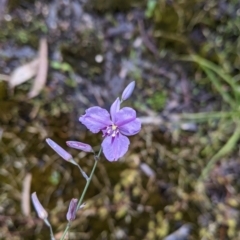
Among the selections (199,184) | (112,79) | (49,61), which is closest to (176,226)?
(199,184)

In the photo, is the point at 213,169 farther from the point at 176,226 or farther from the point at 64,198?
the point at 64,198

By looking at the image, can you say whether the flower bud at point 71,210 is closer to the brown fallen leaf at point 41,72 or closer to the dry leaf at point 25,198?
the dry leaf at point 25,198

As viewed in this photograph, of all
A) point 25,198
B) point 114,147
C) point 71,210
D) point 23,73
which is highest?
point 114,147

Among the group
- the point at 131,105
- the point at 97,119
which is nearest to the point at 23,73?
the point at 131,105

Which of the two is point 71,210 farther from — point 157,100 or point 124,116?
point 157,100

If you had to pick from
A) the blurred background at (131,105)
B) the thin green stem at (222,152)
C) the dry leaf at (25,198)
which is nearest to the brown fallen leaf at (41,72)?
the blurred background at (131,105)

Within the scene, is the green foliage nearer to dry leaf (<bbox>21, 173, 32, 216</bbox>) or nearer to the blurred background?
the blurred background
